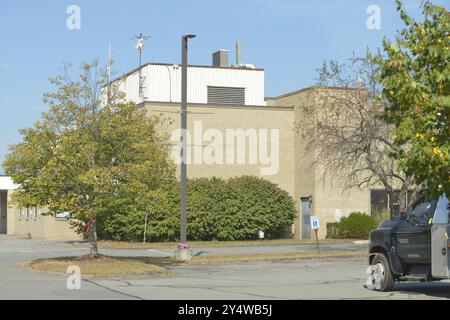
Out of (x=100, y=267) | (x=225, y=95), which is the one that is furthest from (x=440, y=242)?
(x=225, y=95)

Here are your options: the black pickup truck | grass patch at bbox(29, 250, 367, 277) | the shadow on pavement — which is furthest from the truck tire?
grass patch at bbox(29, 250, 367, 277)

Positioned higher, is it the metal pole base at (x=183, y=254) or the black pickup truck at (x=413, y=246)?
the black pickup truck at (x=413, y=246)

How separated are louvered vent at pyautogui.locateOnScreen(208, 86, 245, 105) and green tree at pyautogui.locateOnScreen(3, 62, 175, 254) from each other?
90.3 ft

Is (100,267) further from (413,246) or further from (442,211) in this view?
(442,211)

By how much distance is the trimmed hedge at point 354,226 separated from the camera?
136ft

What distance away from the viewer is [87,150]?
21.3 m

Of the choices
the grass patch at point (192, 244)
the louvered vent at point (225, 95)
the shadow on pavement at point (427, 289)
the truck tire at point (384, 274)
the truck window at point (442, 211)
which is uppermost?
the louvered vent at point (225, 95)

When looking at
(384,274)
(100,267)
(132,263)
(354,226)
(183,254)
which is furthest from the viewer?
(354,226)

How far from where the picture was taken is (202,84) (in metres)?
49.8

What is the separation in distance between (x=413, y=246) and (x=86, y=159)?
1014 cm

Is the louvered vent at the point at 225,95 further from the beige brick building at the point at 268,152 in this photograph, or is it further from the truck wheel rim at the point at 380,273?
the truck wheel rim at the point at 380,273

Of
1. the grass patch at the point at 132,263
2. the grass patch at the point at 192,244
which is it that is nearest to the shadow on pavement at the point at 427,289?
the grass patch at the point at 132,263

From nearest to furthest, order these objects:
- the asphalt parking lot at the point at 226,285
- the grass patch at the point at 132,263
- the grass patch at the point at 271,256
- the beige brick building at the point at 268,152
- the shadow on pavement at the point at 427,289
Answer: the asphalt parking lot at the point at 226,285
the shadow on pavement at the point at 427,289
the grass patch at the point at 132,263
the grass patch at the point at 271,256
the beige brick building at the point at 268,152

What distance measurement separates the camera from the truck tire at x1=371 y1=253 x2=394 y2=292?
52.1 ft
